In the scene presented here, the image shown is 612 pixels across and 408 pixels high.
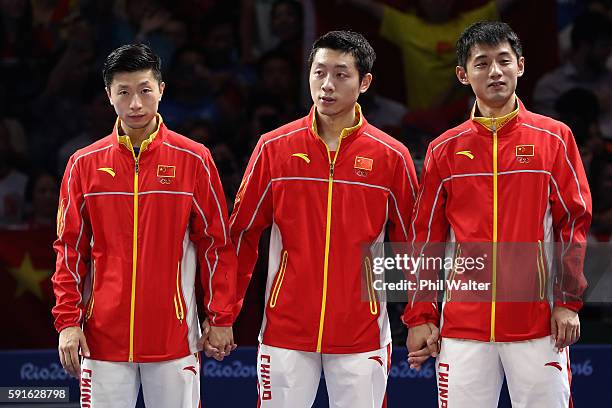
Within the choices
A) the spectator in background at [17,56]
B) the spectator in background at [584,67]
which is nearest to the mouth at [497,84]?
the spectator in background at [584,67]

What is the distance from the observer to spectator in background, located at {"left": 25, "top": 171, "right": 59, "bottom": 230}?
644cm

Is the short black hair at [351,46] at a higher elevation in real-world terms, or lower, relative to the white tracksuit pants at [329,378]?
higher

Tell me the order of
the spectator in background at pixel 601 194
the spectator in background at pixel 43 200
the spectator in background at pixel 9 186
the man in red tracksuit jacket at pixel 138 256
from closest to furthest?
the man in red tracksuit jacket at pixel 138 256 → the spectator in background at pixel 601 194 → the spectator in background at pixel 43 200 → the spectator in background at pixel 9 186

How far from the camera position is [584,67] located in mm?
6867

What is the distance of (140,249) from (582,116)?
3.48 m

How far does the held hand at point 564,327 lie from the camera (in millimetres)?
3980

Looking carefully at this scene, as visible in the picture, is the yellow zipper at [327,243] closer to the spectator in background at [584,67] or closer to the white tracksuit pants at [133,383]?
the white tracksuit pants at [133,383]

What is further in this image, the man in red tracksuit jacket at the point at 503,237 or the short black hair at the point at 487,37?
the short black hair at the point at 487,37

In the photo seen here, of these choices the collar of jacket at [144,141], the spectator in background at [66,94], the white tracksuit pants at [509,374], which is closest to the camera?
the white tracksuit pants at [509,374]

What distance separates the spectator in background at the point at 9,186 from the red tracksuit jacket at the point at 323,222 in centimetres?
276

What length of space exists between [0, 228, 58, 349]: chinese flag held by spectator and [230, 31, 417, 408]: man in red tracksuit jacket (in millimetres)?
2023

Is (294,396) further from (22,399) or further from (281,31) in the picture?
(281,31)

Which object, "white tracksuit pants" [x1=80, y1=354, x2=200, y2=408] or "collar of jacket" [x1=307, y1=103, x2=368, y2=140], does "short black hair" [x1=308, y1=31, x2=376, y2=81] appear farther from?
"white tracksuit pants" [x1=80, y1=354, x2=200, y2=408]

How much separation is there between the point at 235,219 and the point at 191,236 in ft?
0.62
